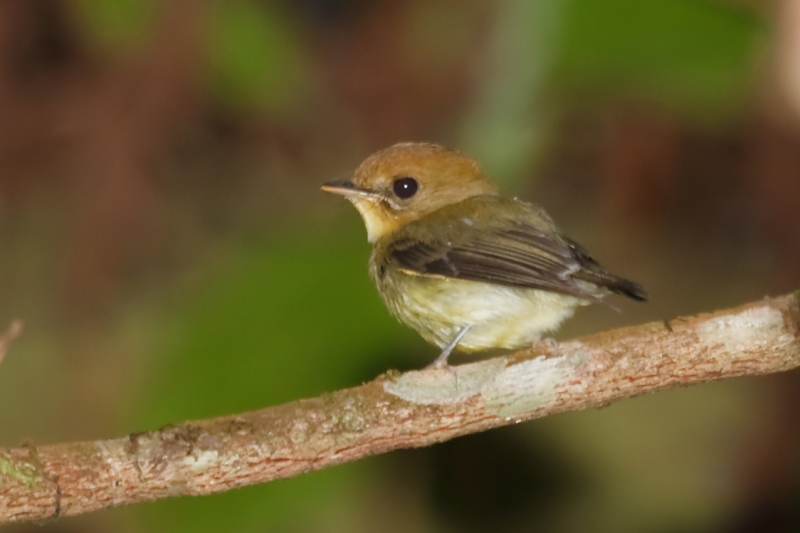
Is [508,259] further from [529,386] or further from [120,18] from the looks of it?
[120,18]

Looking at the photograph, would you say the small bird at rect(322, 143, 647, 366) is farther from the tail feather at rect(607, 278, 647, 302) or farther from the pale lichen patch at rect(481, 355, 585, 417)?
the pale lichen patch at rect(481, 355, 585, 417)

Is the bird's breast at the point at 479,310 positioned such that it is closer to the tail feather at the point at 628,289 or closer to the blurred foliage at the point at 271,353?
the tail feather at the point at 628,289

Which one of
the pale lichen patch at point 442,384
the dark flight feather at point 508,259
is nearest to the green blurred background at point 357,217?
the dark flight feather at point 508,259

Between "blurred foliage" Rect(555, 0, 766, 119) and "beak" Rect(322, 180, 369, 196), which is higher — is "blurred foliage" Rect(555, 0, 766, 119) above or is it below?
A: above

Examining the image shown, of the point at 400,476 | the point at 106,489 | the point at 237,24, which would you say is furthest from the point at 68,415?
the point at 106,489

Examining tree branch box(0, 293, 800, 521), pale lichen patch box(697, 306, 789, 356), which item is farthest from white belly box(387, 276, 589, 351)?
pale lichen patch box(697, 306, 789, 356)

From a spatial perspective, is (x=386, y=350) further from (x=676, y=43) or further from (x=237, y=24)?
(x=237, y=24)

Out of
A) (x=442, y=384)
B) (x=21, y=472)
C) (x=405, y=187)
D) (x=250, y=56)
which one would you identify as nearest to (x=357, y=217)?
(x=250, y=56)
